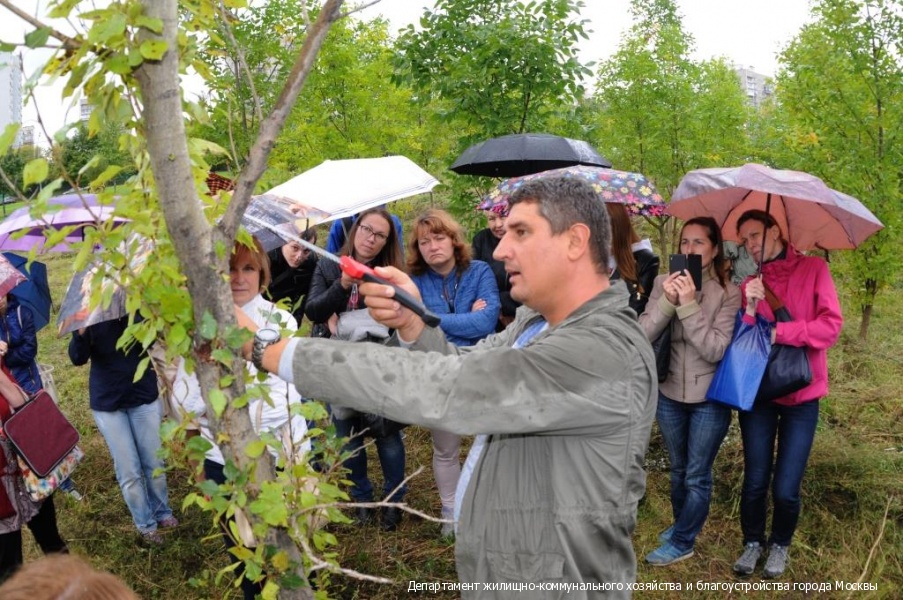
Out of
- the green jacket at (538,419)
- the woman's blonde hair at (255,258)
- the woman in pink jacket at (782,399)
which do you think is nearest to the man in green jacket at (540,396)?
the green jacket at (538,419)

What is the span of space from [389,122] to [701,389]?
5.69 metres

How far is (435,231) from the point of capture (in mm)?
4453

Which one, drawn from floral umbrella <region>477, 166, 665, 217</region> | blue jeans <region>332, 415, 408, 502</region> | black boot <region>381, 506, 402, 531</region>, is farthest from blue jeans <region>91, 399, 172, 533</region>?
floral umbrella <region>477, 166, 665, 217</region>

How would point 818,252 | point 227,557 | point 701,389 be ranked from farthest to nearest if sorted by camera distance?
point 818,252
point 227,557
point 701,389

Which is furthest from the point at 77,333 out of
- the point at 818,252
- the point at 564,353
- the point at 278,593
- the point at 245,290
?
the point at 818,252

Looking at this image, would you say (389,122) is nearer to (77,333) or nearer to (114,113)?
(77,333)

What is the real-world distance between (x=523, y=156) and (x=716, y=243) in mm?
1853

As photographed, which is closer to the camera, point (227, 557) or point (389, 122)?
point (227, 557)

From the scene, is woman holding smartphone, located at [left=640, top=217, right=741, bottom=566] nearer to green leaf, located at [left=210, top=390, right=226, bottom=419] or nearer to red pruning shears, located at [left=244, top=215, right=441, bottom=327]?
red pruning shears, located at [left=244, top=215, right=441, bottom=327]

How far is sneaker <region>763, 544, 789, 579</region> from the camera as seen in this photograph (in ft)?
13.1

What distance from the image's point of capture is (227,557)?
4.39m

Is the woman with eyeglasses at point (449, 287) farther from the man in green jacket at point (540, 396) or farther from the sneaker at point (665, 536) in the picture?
the man in green jacket at point (540, 396)

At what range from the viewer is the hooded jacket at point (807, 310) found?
12.4 feet

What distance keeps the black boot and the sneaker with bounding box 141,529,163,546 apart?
4.74 feet
